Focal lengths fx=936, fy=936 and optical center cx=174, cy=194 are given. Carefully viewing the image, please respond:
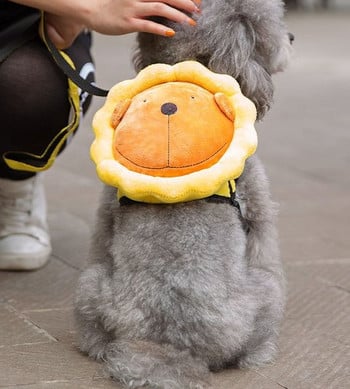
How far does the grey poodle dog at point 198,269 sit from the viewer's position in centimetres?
245

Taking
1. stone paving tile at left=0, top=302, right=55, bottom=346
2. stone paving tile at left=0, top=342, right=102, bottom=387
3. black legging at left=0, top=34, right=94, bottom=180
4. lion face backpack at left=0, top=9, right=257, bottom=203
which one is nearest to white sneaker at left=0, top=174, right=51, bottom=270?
black legging at left=0, top=34, right=94, bottom=180

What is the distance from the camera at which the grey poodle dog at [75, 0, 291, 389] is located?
8.03ft

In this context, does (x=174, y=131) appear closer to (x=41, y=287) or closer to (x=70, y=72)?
(x=70, y=72)

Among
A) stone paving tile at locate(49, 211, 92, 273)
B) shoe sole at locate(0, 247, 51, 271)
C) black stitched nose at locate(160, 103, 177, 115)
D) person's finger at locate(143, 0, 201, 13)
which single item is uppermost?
person's finger at locate(143, 0, 201, 13)

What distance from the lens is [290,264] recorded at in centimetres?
371

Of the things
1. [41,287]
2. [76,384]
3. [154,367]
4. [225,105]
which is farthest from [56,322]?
[225,105]

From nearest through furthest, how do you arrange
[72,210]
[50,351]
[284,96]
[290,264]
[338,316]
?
[50,351] < [338,316] < [290,264] < [72,210] < [284,96]

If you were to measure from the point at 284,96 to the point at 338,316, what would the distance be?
18.0 ft

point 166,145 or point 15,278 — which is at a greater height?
point 166,145

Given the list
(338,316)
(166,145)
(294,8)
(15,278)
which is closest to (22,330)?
(15,278)

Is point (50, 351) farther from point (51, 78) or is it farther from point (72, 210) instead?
point (72, 210)

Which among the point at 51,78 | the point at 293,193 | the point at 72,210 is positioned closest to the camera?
the point at 51,78

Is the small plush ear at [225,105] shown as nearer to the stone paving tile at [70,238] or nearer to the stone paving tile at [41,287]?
the stone paving tile at [41,287]

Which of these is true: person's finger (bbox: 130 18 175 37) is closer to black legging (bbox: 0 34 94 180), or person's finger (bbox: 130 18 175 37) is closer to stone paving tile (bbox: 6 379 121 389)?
black legging (bbox: 0 34 94 180)
